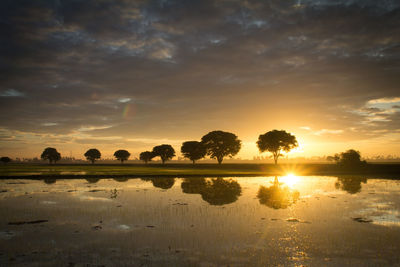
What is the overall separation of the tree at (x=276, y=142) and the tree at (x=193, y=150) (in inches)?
1449

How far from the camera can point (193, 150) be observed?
166750mm

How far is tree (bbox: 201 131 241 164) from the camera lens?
150 metres

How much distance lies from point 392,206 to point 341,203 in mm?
4924

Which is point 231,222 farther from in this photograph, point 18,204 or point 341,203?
point 18,204

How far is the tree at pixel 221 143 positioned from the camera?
149875 millimetres

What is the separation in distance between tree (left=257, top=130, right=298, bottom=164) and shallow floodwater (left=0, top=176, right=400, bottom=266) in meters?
107

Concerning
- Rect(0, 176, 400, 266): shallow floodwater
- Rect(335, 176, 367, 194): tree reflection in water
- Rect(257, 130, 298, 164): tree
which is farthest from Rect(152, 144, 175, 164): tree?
Rect(0, 176, 400, 266): shallow floodwater

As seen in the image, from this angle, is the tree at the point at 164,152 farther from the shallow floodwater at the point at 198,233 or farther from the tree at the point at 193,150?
the shallow floodwater at the point at 198,233

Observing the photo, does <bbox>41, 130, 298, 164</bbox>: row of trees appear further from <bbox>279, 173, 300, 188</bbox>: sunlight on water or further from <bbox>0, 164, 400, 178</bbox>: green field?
<bbox>279, 173, 300, 188</bbox>: sunlight on water

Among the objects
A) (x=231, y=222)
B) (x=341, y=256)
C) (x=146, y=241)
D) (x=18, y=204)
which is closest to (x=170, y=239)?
(x=146, y=241)

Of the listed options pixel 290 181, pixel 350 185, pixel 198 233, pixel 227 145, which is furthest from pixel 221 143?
pixel 198 233

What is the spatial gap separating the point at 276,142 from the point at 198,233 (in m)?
125

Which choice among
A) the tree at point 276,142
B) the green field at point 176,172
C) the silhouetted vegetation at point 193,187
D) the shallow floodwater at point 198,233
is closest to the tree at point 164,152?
the tree at point 276,142

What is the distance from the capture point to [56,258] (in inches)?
547
